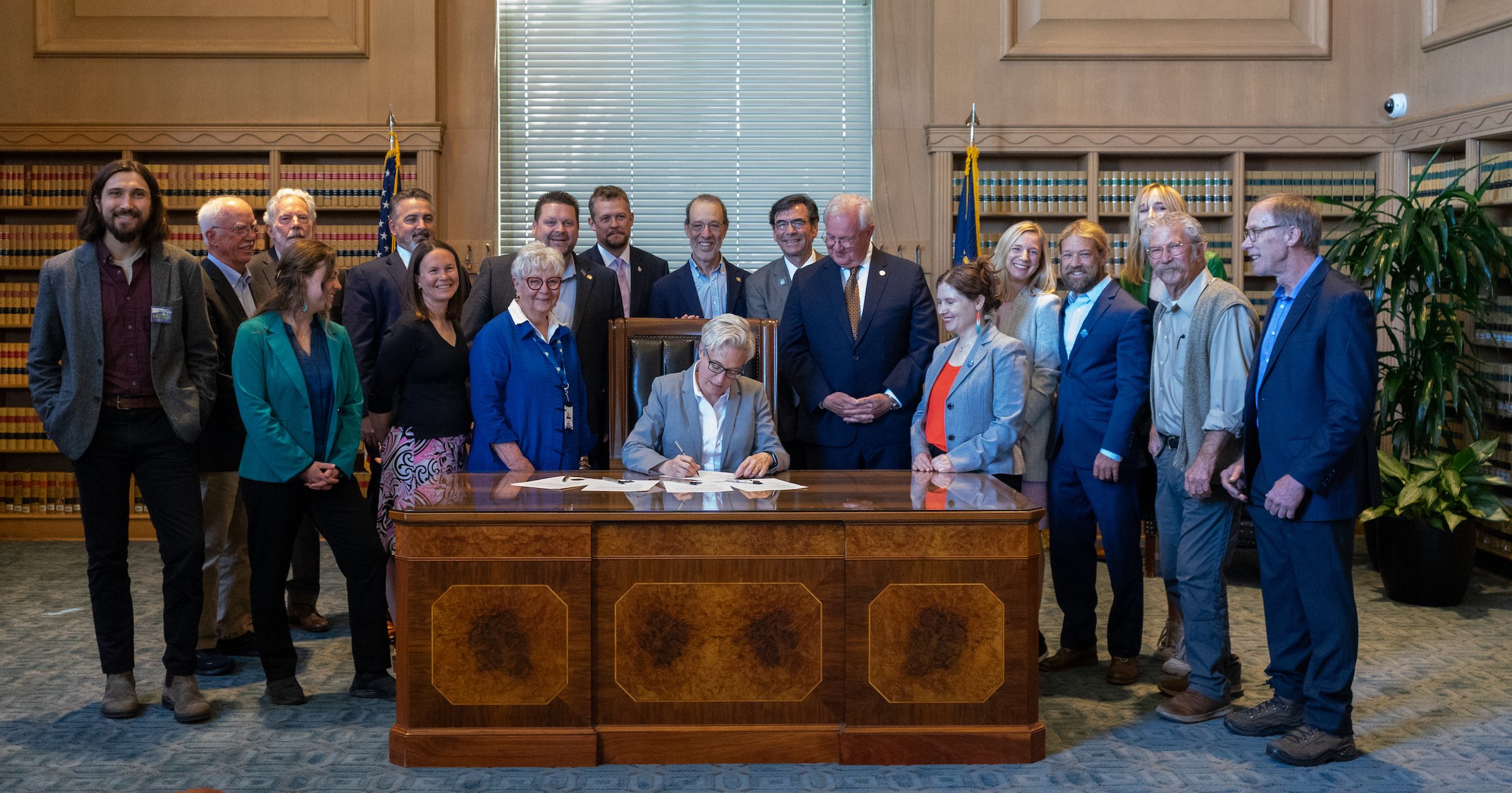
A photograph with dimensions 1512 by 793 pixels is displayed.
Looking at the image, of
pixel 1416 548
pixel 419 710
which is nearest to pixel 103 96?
pixel 419 710

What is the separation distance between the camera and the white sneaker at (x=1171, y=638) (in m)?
4.38

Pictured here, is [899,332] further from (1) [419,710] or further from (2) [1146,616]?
(1) [419,710]

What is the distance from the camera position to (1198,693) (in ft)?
12.5

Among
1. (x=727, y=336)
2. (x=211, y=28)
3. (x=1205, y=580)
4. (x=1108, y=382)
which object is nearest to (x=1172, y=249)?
(x=1108, y=382)

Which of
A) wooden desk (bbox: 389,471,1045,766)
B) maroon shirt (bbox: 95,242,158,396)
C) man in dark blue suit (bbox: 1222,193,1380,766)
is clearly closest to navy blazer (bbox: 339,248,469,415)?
maroon shirt (bbox: 95,242,158,396)

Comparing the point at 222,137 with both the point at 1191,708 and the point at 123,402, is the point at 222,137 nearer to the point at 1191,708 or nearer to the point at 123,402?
the point at 123,402

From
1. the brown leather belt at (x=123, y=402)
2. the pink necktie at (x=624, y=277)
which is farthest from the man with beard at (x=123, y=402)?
the pink necktie at (x=624, y=277)

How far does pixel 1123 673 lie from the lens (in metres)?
4.20

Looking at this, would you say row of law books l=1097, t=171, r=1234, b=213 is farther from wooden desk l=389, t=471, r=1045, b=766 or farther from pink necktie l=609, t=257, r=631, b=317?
wooden desk l=389, t=471, r=1045, b=766

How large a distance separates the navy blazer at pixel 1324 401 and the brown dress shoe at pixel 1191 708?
0.74m

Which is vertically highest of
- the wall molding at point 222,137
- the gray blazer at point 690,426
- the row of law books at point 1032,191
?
the wall molding at point 222,137

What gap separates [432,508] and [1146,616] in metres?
3.39

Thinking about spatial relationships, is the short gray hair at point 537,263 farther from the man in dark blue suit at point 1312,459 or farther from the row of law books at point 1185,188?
the row of law books at point 1185,188

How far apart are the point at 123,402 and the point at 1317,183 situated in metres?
6.48
